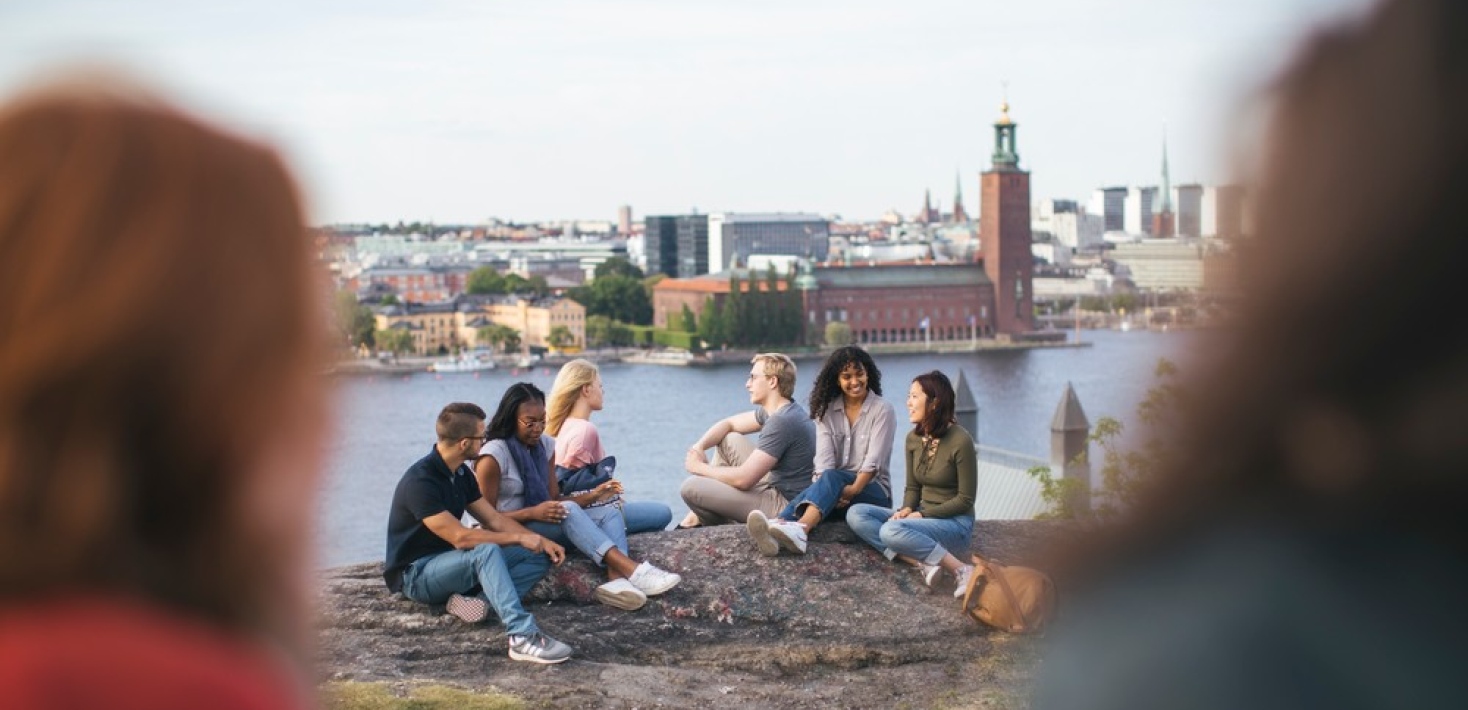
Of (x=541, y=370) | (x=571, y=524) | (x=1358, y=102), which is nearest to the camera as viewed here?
(x=1358, y=102)

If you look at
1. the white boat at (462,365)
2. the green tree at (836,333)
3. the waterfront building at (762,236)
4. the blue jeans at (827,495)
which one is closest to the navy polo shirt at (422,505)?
the blue jeans at (827,495)

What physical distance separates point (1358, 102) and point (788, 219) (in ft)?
319

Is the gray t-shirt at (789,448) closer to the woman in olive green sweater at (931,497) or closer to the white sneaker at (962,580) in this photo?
the woman in olive green sweater at (931,497)

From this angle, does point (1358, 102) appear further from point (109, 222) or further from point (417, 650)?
point (417, 650)

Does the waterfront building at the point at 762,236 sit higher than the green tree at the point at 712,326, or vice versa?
the waterfront building at the point at 762,236

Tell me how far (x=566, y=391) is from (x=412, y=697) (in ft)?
4.77

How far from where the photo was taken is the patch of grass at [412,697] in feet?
11.7

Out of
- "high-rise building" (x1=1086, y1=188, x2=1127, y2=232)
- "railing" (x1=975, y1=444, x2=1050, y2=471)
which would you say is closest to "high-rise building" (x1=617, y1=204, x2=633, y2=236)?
"high-rise building" (x1=1086, y1=188, x2=1127, y2=232)

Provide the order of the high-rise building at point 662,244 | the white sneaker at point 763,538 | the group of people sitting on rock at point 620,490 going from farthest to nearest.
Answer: the high-rise building at point 662,244 < the white sneaker at point 763,538 < the group of people sitting on rock at point 620,490

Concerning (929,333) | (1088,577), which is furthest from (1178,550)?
(929,333)

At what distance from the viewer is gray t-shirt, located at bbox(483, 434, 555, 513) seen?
450 cm

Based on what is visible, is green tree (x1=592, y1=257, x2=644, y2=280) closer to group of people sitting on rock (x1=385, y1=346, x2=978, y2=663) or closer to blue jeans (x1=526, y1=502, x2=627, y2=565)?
group of people sitting on rock (x1=385, y1=346, x2=978, y2=663)

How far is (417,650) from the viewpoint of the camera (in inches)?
161

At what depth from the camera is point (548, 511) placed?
14.8 ft
